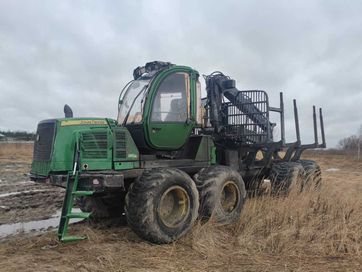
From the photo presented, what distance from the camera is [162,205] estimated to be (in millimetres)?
7270

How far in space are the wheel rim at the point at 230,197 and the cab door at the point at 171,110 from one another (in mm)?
1262

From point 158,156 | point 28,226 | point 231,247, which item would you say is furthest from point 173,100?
point 28,226

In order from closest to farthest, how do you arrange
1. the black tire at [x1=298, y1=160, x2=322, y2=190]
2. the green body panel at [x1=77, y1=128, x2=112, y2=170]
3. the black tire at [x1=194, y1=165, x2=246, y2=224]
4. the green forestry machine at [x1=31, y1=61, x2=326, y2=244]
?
the green forestry machine at [x1=31, y1=61, x2=326, y2=244] → the green body panel at [x1=77, y1=128, x2=112, y2=170] → the black tire at [x1=194, y1=165, x2=246, y2=224] → the black tire at [x1=298, y1=160, x2=322, y2=190]

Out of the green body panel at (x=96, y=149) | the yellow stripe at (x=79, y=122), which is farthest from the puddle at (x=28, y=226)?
the yellow stripe at (x=79, y=122)

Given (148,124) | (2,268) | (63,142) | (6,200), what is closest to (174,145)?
(148,124)

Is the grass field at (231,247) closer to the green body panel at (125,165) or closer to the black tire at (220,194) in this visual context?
the black tire at (220,194)

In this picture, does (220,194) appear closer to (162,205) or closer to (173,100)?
(162,205)

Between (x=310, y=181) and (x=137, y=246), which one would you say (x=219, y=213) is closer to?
(x=137, y=246)

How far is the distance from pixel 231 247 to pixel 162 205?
1.32 metres

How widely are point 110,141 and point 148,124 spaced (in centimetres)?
79

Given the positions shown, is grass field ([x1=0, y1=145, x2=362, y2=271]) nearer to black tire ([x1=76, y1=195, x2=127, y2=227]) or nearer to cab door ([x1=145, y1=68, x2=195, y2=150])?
black tire ([x1=76, y1=195, x2=127, y2=227])

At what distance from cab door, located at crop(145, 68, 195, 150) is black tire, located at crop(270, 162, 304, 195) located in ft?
10.7

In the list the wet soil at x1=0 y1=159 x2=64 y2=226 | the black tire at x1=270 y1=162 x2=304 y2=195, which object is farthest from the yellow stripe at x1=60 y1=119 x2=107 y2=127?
the black tire at x1=270 y1=162 x2=304 y2=195

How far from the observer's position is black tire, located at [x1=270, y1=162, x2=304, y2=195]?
34.5ft
